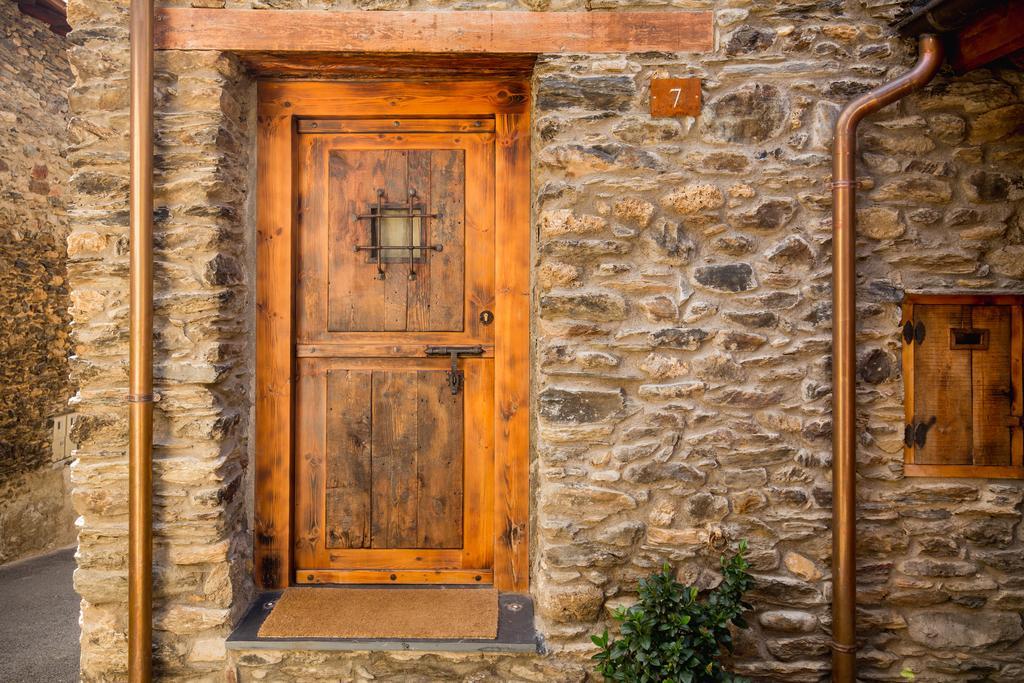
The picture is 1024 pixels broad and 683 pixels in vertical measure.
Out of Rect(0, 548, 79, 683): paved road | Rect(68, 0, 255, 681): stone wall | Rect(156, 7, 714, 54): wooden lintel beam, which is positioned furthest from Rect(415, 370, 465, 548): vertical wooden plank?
Rect(0, 548, 79, 683): paved road

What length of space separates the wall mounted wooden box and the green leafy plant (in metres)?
0.97

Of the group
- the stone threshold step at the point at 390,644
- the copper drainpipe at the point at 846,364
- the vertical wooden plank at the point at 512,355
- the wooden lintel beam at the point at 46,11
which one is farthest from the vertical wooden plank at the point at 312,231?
the wooden lintel beam at the point at 46,11

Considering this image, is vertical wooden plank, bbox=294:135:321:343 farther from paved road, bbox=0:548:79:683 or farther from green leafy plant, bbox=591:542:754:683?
paved road, bbox=0:548:79:683

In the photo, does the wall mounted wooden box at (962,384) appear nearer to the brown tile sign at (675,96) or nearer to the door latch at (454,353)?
the brown tile sign at (675,96)

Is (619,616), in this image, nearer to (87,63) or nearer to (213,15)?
(213,15)

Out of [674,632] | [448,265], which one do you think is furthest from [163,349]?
[674,632]

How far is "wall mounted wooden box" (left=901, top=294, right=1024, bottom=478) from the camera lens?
103 inches

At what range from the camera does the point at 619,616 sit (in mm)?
2379

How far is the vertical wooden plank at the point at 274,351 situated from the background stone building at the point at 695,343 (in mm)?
330

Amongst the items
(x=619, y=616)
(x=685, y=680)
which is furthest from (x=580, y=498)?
(x=685, y=680)

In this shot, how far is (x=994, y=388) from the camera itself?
263cm

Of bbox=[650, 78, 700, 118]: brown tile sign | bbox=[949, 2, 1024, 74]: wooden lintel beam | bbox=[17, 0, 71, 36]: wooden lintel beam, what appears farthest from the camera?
bbox=[17, 0, 71, 36]: wooden lintel beam

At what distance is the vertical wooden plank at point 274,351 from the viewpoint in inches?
115

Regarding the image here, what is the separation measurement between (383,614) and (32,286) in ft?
15.1
